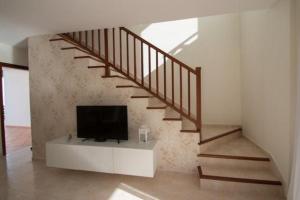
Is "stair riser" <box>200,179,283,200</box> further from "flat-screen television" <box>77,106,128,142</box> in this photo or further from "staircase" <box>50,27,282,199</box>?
"flat-screen television" <box>77,106,128,142</box>

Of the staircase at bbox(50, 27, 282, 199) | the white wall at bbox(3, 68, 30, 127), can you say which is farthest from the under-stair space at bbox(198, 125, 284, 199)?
the white wall at bbox(3, 68, 30, 127)

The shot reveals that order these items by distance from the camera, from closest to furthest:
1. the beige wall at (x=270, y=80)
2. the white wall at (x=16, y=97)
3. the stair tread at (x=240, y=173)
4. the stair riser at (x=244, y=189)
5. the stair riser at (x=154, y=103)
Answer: the beige wall at (x=270, y=80) → the stair riser at (x=244, y=189) → the stair tread at (x=240, y=173) → the stair riser at (x=154, y=103) → the white wall at (x=16, y=97)

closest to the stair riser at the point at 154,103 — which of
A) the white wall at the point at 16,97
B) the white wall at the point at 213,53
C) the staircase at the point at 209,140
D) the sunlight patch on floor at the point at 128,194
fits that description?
the staircase at the point at 209,140

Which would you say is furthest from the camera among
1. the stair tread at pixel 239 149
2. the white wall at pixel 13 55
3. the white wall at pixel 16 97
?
the white wall at pixel 16 97

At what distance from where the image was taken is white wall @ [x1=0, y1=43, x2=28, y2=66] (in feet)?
12.5

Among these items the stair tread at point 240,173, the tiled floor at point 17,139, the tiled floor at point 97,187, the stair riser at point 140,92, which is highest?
the stair riser at point 140,92

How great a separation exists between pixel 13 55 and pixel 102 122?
2849 mm

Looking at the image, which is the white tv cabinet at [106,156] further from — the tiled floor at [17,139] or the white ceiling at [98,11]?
the tiled floor at [17,139]

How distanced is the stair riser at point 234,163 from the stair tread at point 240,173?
33mm

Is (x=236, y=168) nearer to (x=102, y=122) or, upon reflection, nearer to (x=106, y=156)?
(x=106, y=156)

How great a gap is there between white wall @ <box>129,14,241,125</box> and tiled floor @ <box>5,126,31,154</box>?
148 inches

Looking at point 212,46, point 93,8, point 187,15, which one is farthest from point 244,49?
point 93,8

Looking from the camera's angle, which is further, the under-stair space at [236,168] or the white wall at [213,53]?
the white wall at [213,53]

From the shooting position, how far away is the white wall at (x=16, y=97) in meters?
6.71
